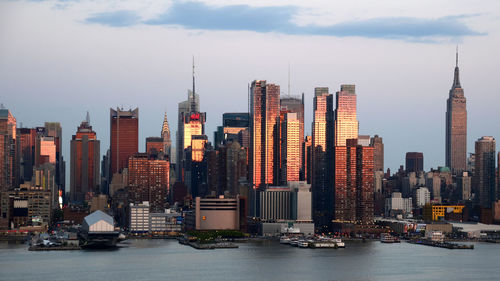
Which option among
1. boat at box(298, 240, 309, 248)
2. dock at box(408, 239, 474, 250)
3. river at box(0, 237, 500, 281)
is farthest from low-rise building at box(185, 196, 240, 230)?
river at box(0, 237, 500, 281)

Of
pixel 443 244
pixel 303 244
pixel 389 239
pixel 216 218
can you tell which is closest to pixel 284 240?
pixel 303 244

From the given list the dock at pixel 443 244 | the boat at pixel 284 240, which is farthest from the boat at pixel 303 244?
the dock at pixel 443 244

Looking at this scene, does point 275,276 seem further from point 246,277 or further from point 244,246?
point 244,246

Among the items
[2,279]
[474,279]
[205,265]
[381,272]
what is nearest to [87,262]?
[205,265]

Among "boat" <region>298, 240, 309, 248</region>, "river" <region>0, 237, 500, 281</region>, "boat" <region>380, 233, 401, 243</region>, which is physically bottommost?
"boat" <region>380, 233, 401, 243</region>

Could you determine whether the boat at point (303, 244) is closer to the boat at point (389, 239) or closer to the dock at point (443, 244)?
the boat at point (389, 239)

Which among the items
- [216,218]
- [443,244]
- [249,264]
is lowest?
[443,244]

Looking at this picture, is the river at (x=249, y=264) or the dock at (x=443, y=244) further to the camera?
the dock at (x=443, y=244)

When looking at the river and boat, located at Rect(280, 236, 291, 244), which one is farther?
boat, located at Rect(280, 236, 291, 244)

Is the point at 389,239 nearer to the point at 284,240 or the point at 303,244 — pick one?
the point at 284,240

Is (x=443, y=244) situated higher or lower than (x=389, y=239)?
higher

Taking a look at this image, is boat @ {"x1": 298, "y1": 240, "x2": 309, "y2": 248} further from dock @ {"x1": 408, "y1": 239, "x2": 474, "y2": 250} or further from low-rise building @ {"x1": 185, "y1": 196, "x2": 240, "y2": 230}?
low-rise building @ {"x1": 185, "y1": 196, "x2": 240, "y2": 230}
